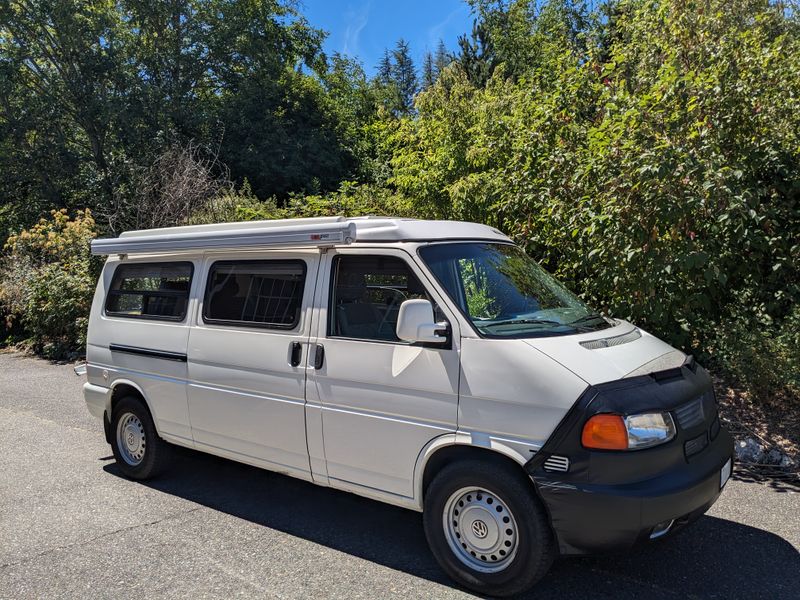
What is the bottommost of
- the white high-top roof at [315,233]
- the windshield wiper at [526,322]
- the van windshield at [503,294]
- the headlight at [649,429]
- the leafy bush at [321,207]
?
the headlight at [649,429]

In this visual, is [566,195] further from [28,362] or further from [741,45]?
[28,362]

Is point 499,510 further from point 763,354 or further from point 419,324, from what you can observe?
point 763,354

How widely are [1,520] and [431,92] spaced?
26.8 ft

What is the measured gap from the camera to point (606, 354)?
3.53 metres

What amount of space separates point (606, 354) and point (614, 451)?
2.00ft

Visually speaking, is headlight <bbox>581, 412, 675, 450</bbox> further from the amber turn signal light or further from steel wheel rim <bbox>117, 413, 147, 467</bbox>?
steel wheel rim <bbox>117, 413, 147, 467</bbox>

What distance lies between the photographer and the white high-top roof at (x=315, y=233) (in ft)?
A: 13.2

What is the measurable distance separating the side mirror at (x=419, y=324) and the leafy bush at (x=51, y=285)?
11425 millimetres

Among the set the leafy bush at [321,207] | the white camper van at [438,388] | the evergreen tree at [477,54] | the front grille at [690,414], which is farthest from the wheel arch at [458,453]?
the evergreen tree at [477,54]

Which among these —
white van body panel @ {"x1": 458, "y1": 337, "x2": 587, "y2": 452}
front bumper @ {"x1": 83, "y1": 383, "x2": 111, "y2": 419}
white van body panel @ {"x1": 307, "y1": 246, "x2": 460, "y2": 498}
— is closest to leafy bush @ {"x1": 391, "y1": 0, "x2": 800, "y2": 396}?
white van body panel @ {"x1": 458, "y1": 337, "x2": 587, "y2": 452}

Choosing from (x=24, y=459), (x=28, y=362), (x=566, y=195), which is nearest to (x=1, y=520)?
(x=24, y=459)

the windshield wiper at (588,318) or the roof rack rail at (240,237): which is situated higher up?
the roof rack rail at (240,237)

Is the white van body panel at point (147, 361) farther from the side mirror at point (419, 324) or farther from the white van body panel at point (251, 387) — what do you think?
the side mirror at point (419, 324)

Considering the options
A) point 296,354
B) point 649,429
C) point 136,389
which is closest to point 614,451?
point 649,429
